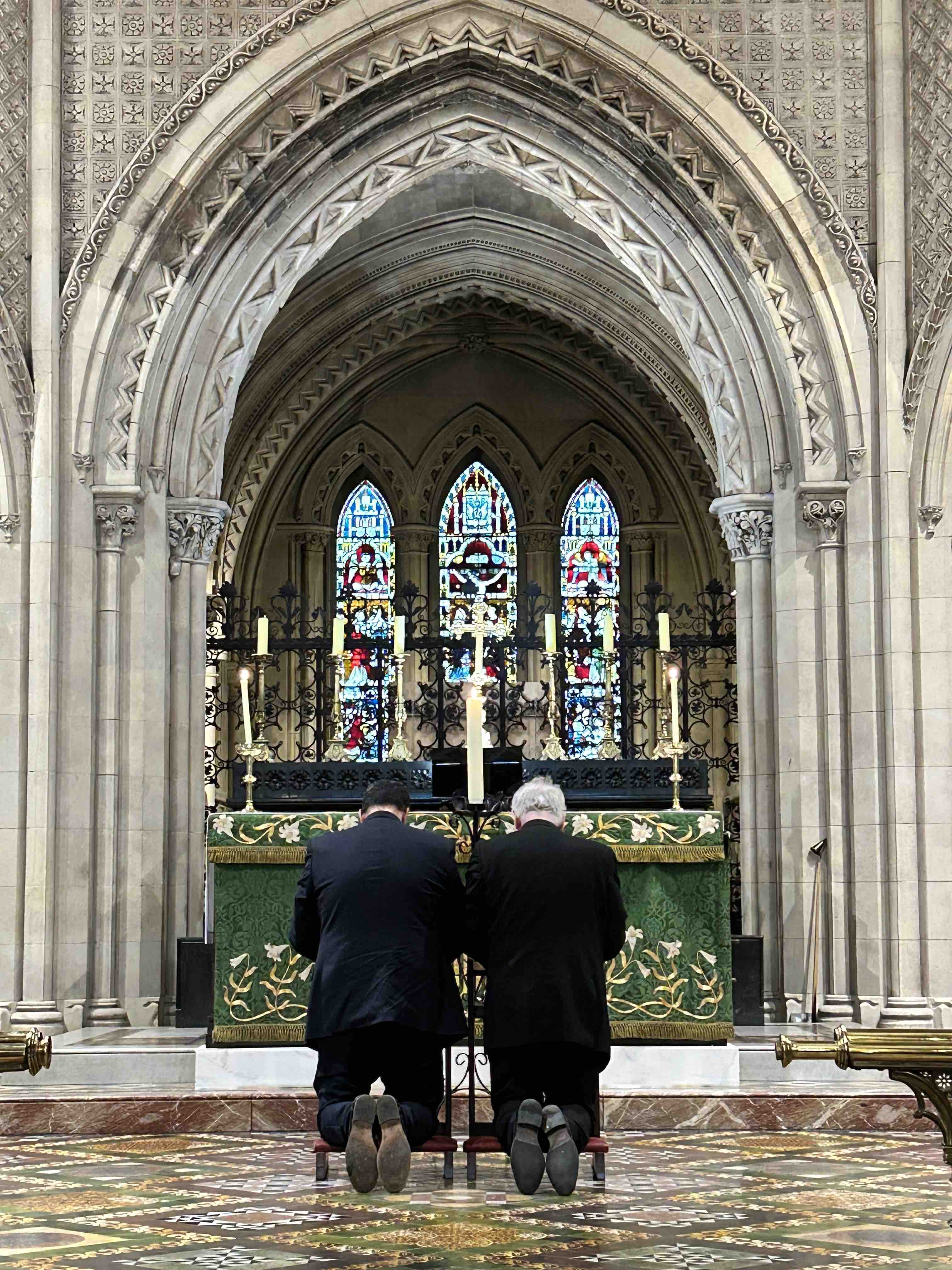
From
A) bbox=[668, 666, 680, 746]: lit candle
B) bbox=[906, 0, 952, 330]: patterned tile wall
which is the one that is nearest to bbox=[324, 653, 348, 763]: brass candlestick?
bbox=[668, 666, 680, 746]: lit candle

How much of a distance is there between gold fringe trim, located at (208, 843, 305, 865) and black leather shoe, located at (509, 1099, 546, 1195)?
2655mm

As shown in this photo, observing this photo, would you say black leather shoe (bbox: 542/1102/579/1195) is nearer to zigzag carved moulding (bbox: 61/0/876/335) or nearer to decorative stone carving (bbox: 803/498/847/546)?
decorative stone carving (bbox: 803/498/847/546)

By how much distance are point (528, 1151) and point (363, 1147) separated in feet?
1.67

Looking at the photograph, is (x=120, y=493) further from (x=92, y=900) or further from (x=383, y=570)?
(x=383, y=570)

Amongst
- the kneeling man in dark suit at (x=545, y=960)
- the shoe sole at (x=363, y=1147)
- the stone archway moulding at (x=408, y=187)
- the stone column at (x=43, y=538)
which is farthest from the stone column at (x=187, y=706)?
the shoe sole at (x=363, y=1147)

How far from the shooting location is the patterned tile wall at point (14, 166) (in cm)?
1066

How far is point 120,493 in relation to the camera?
10.8 metres

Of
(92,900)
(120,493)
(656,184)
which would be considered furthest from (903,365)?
(92,900)

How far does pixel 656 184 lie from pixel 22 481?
4505mm

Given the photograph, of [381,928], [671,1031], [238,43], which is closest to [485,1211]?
[381,928]

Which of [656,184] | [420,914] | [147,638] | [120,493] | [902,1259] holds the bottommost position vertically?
[902,1259]

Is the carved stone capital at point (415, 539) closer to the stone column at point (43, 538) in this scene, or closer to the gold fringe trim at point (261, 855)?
the stone column at point (43, 538)

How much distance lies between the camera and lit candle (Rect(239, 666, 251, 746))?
9555 mm

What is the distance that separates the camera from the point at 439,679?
12.5 meters
